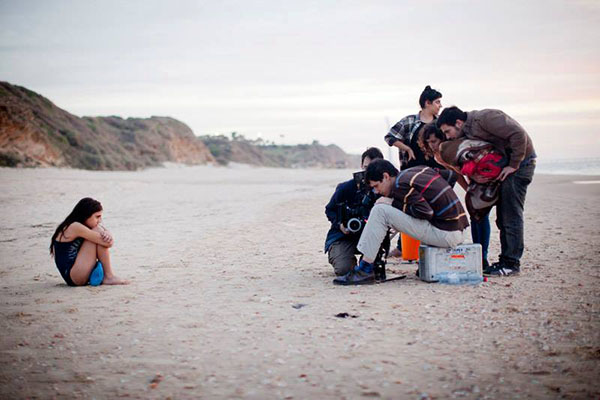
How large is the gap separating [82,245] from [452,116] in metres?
3.74

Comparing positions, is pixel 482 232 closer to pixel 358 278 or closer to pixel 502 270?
pixel 502 270

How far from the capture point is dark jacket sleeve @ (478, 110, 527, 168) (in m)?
5.33

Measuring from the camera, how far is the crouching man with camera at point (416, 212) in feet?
17.3

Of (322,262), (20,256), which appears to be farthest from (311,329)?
(20,256)

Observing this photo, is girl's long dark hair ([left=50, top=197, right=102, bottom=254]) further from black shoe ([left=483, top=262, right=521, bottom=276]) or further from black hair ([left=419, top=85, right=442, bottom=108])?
black shoe ([left=483, top=262, right=521, bottom=276])

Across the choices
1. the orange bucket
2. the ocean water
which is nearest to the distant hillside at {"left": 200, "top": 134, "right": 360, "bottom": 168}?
the ocean water

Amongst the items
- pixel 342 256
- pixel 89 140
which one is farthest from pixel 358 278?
pixel 89 140

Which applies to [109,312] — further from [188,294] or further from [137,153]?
[137,153]

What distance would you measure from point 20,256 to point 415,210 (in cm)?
532

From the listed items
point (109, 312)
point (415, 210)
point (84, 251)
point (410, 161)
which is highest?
point (410, 161)

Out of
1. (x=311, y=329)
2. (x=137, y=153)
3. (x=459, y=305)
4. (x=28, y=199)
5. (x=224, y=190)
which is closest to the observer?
(x=311, y=329)

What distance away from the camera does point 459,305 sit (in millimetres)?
4516

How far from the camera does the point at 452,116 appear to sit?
5.57m

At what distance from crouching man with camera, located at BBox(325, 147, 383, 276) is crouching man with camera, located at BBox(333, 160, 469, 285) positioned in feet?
1.48
